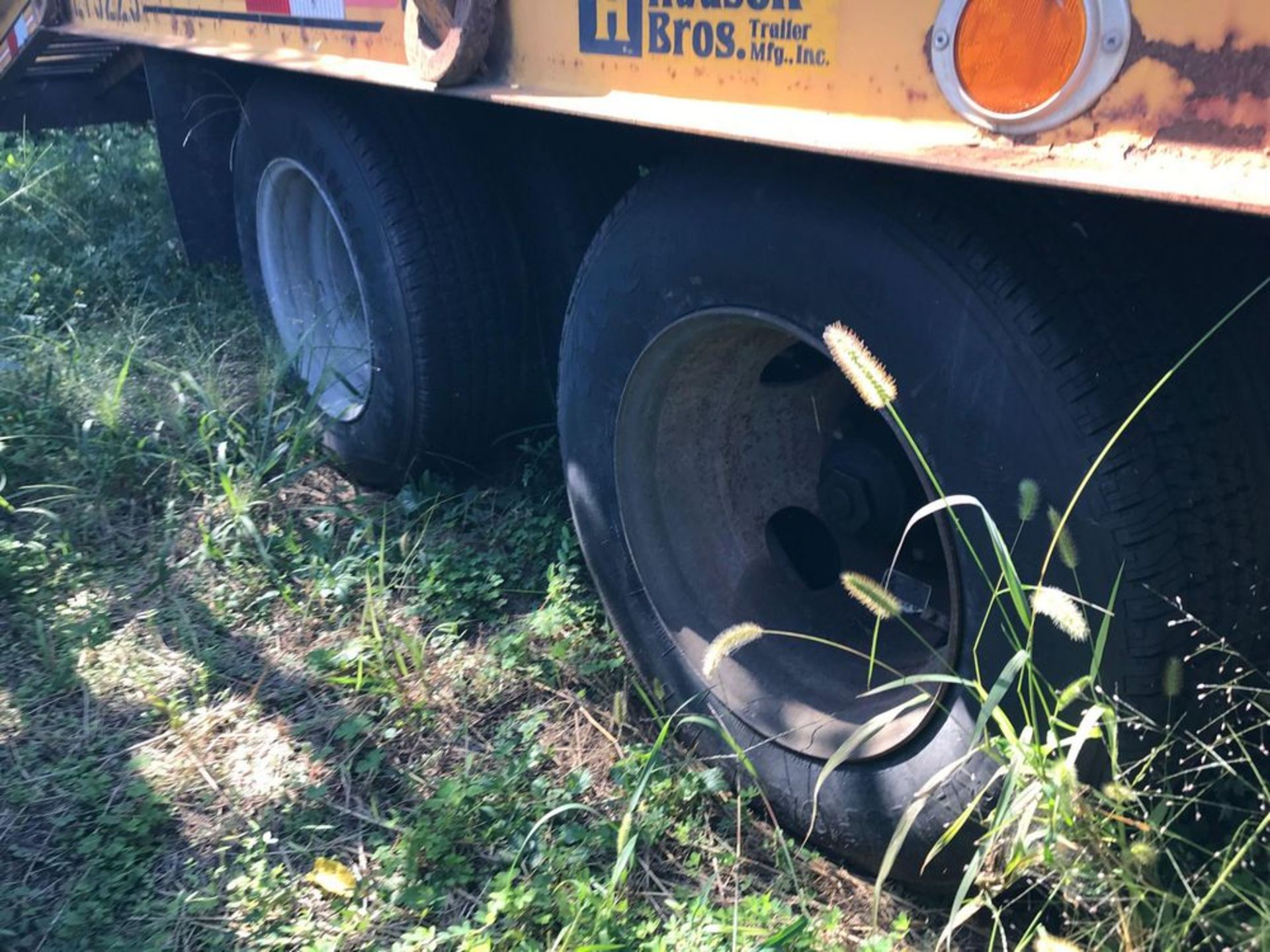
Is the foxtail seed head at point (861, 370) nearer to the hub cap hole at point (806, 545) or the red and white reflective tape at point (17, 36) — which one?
the hub cap hole at point (806, 545)

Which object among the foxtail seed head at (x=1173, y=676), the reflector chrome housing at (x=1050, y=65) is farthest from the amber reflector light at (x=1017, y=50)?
the foxtail seed head at (x=1173, y=676)

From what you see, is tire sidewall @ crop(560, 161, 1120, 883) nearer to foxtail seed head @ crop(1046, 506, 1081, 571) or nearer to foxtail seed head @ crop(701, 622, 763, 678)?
foxtail seed head @ crop(1046, 506, 1081, 571)

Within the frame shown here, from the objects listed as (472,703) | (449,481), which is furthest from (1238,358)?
(449,481)

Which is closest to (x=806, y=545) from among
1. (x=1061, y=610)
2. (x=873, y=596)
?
(x=873, y=596)

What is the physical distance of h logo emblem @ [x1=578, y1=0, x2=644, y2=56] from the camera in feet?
5.71

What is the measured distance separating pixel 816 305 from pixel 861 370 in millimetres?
190

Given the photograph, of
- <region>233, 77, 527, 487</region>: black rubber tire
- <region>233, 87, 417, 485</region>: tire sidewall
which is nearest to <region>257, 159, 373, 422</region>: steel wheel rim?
<region>233, 87, 417, 485</region>: tire sidewall

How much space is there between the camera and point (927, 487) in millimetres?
1626

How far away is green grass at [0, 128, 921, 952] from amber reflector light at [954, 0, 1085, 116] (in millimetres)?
1139

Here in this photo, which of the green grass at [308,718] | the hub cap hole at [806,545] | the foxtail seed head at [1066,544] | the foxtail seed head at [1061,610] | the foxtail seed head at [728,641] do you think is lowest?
the green grass at [308,718]

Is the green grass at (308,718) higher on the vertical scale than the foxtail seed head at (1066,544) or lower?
lower

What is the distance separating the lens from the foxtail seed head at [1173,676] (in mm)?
1448

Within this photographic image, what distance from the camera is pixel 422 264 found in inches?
A: 105

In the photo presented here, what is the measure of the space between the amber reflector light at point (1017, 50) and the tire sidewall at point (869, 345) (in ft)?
0.93
